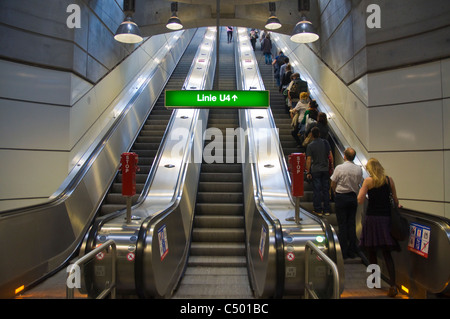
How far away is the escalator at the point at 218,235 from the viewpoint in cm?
465

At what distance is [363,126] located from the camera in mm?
6594

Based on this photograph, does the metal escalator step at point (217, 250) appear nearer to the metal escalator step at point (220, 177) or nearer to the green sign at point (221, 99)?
the metal escalator step at point (220, 177)

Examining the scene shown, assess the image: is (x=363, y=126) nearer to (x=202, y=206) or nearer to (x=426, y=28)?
(x=426, y=28)

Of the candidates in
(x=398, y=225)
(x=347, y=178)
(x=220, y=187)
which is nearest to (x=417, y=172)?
(x=347, y=178)

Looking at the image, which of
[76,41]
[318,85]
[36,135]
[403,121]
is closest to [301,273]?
[403,121]

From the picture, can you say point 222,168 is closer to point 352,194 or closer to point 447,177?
point 352,194

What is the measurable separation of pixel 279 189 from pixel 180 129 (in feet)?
11.3

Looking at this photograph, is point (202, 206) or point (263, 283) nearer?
point (263, 283)

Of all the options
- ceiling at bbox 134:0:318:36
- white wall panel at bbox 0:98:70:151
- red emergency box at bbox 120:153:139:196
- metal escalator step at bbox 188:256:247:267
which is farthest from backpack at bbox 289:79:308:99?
red emergency box at bbox 120:153:139:196

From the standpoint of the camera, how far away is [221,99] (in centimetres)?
601

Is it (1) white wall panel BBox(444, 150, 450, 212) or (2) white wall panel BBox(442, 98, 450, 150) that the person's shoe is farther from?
(2) white wall panel BBox(442, 98, 450, 150)

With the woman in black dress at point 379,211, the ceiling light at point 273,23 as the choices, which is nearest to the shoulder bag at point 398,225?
the woman in black dress at point 379,211

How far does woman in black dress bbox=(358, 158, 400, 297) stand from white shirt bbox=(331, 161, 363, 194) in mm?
714

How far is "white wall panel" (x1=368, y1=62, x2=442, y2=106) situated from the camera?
560cm
